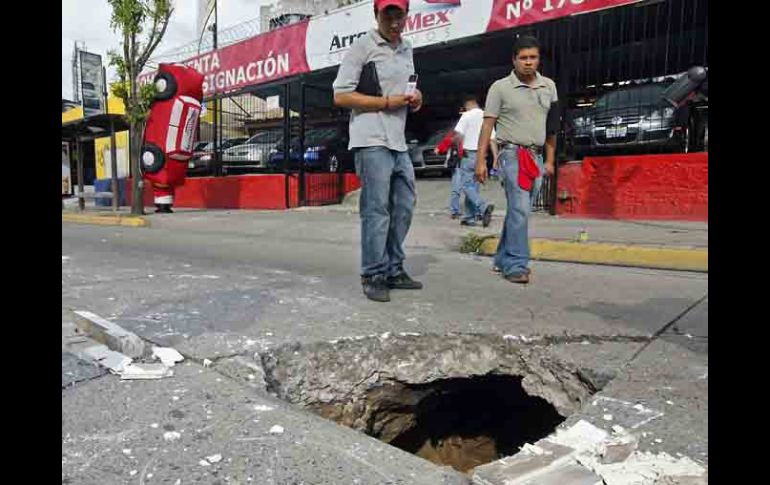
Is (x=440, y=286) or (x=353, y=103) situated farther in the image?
(x=440, y=286)

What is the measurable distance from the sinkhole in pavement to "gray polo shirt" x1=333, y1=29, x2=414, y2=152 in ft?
3.87

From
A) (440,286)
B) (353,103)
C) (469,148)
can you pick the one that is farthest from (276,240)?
(353,103)

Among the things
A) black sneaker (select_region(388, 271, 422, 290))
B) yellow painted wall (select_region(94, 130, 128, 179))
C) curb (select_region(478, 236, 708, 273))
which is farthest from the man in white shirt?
yellow painted wall (select_region(94, 130, 128, 179))

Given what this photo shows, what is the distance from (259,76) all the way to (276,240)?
624 cm

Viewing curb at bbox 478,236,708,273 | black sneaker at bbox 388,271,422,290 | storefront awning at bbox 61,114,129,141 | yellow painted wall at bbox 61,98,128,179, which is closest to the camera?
black sneaker at bbox 388,271,422,290

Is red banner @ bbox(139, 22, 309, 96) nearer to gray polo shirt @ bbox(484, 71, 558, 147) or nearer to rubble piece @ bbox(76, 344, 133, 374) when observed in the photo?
gray polo shirt @ bbox(484, 71, 558, 147)

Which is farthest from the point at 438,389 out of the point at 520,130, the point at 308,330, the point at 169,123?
the point at 169,123

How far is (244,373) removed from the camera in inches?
78.7

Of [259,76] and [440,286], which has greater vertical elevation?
[259,76]

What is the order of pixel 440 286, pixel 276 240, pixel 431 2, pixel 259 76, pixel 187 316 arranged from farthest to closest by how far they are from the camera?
pixel 259 76 → pixel 431 2 → pixel 276 240 → pixel 440 286 → pixel 187 316

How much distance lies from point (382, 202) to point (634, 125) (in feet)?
18.7

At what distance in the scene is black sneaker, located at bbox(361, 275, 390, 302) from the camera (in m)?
3.15
